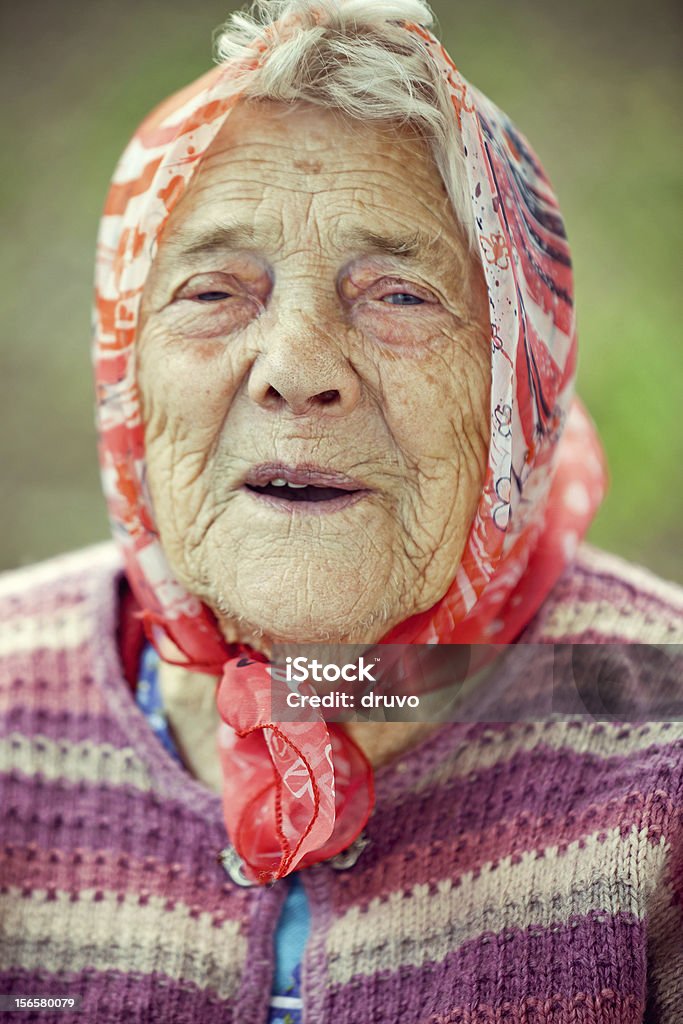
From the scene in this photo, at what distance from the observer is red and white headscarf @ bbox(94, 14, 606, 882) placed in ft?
4.93

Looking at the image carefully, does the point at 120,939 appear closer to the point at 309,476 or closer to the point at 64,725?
the point at 64,725

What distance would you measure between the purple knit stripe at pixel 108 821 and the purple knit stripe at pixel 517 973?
0.31 m

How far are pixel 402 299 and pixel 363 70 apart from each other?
0.34 meters

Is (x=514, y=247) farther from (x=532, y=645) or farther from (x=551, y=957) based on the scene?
(x=551, y=957)

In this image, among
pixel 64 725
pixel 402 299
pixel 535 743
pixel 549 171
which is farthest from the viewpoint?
pixel 549 171

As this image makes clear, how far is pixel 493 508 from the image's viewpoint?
5.10 feet

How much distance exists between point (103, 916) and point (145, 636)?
546 millimetres

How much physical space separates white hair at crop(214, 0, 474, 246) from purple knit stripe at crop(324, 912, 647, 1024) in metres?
1.04

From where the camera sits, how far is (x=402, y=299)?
1550mm

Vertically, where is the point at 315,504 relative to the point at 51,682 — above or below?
above

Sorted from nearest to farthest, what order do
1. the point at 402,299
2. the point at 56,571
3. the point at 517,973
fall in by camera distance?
the point at 517,973 → the point at 402,299 → the point at 56,571

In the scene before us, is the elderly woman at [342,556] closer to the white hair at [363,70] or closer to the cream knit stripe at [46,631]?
the white hair at [363,70]

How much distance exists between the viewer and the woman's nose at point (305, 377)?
4.75 feet

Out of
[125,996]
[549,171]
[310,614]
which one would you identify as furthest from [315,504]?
[549,171]
